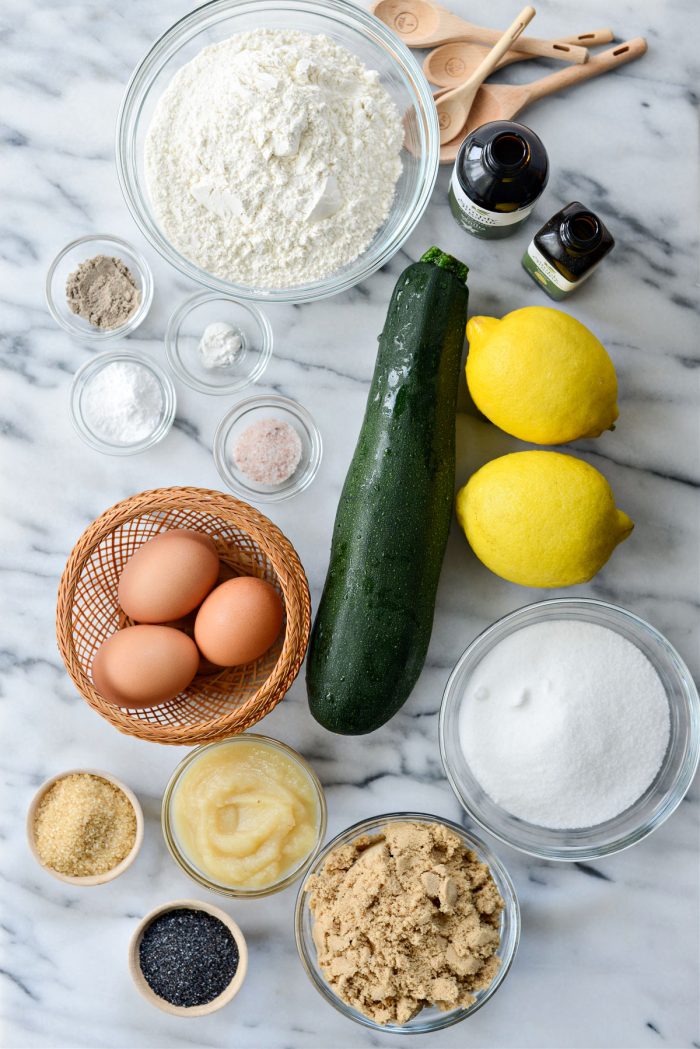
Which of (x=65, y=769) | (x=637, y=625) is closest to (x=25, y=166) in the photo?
(x=65, y=769)

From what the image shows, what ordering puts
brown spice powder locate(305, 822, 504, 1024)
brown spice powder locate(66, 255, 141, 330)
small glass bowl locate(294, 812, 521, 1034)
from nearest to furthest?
brown spice powder locate(305, 822, 504, 1024)
small glass bowl locate(294, 812, 521, 1034)
brown spice powder locate(66, 255, 141, 330)

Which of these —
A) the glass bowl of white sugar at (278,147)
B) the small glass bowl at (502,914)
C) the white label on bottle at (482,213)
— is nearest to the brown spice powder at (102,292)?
the glass bowl of white sugar at (278,147)

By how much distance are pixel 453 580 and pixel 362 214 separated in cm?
65

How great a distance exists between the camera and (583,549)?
1.23 m

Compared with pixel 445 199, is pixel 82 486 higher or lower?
lower

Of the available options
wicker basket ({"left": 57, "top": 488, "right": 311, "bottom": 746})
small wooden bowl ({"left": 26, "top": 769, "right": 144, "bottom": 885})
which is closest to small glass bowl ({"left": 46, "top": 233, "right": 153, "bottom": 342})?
wicker basket ({"left": 57, "top": 488, "right": 311, "bottom": 746})

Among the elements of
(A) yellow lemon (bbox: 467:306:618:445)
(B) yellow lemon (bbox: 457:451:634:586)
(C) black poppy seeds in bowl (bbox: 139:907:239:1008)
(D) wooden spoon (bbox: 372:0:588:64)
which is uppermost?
(D) wooden spoon (bbox: 372:0:588:64)

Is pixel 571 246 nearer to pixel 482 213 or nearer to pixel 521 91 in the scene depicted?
pixel 482 213

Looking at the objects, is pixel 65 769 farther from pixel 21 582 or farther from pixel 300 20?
pixel 300 20

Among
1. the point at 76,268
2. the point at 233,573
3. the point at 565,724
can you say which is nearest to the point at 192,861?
the point at 233,573

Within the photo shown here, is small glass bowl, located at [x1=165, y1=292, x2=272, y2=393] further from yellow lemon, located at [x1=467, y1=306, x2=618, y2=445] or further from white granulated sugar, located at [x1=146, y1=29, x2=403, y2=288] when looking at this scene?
yellow lemon, located at [x1=467, y1=306, x2=618, y2=445]

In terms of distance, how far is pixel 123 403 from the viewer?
1411 millimetres

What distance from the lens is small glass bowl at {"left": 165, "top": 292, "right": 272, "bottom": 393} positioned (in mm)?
1458

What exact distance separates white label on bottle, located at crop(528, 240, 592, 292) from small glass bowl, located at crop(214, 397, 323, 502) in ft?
1.55
